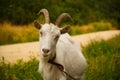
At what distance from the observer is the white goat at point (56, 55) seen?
293 inches

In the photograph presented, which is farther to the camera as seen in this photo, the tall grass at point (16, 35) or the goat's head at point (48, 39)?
the tall grass at point (16, 35)

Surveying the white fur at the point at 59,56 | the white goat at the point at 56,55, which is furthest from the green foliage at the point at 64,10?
the white goat at the point at 56,55

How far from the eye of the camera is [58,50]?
8047mm

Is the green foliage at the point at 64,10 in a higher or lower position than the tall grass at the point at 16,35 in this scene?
higher

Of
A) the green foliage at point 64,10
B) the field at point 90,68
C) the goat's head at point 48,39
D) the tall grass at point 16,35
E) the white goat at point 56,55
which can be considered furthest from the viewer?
the green foliage at point 64,10

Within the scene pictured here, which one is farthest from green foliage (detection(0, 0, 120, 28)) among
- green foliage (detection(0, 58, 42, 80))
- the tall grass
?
green foliage (detection(0, 58, 42, 80))

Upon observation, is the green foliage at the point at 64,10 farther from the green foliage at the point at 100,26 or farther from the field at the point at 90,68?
the field at the point at 90,68

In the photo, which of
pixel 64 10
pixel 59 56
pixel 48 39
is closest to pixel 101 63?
pixel 59 56

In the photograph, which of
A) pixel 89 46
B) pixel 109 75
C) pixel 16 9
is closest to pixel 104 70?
pixel 109 75

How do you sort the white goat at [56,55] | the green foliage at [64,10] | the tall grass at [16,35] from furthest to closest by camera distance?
the green foliage at [64,10] → the tall grass at [16,35] → the white goat at [56,55]

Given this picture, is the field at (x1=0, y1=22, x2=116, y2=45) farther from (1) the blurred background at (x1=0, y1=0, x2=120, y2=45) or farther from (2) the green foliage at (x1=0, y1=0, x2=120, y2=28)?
(2) the green foliage at (x1=0, y1=0, x2=120, y2=28)

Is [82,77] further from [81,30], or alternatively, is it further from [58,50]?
[81,30]

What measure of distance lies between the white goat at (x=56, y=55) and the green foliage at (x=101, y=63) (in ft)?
6.46

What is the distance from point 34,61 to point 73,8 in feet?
70.4
